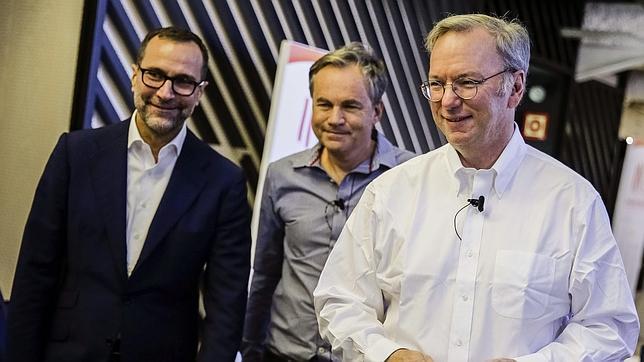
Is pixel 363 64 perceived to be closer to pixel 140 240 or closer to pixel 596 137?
pixel 140 240

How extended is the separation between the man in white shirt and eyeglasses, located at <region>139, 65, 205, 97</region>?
78 centimetres

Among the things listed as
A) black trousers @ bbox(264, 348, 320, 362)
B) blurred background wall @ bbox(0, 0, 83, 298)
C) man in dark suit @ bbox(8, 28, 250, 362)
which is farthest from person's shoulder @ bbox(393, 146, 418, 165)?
blurred background wall @ bbox(0, 0, 83, 298)

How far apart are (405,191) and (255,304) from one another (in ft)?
3.44

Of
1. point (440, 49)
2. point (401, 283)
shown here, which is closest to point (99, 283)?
point (401, 283)

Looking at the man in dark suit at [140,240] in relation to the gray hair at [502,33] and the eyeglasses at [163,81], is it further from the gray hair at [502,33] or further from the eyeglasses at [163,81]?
the gray hair at [502,33]

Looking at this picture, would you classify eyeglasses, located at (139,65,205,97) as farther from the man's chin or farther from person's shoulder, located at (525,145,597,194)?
person's shoulder, located at (525,145,597,194)

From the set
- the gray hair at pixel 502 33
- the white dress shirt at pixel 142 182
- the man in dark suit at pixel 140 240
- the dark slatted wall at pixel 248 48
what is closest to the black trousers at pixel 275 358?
the man in dark suit at pixel 140 240

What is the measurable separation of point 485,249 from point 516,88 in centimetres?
Answer: 43

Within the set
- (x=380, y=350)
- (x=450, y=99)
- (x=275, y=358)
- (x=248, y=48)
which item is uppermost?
(x=248, y=48)

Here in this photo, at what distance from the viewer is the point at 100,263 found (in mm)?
2352

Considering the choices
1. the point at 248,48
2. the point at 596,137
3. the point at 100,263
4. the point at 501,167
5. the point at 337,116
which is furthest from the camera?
the point at 596,137

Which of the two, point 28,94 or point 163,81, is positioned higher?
point 28,94

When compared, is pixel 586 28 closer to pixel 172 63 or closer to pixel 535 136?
pixel 535 136

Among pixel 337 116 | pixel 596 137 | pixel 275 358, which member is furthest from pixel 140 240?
pixel 596 137
